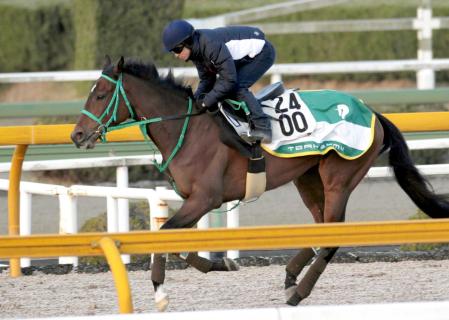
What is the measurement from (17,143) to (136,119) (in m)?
0.74

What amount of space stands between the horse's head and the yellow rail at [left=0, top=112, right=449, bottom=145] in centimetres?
53

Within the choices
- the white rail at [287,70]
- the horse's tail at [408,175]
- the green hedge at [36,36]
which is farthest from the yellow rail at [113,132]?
the green hedge at [36,36]

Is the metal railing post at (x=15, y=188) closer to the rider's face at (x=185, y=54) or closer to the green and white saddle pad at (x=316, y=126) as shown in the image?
the rider's face at (x=185, y=54)

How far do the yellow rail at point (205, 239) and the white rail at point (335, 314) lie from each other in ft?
1.44

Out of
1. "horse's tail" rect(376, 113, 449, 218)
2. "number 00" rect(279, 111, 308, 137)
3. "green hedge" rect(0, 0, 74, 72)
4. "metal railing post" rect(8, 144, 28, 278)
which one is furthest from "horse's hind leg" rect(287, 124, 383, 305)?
"green hedge" rect(0, 0, 74, 72)

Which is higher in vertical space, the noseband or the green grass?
the noseband

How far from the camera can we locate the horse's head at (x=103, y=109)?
6031 millimetres

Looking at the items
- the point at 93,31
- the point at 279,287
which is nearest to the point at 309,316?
the point at 279,287

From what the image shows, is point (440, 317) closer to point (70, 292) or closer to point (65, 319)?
point (65, 319)

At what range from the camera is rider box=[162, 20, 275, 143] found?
601cm

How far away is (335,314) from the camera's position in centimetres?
368

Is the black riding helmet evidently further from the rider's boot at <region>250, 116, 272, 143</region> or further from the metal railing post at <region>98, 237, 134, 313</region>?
the metal railing post at <region>98, 237, 134, 313</region>

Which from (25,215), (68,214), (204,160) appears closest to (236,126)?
(204,160)

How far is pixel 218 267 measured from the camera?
6.25 m
